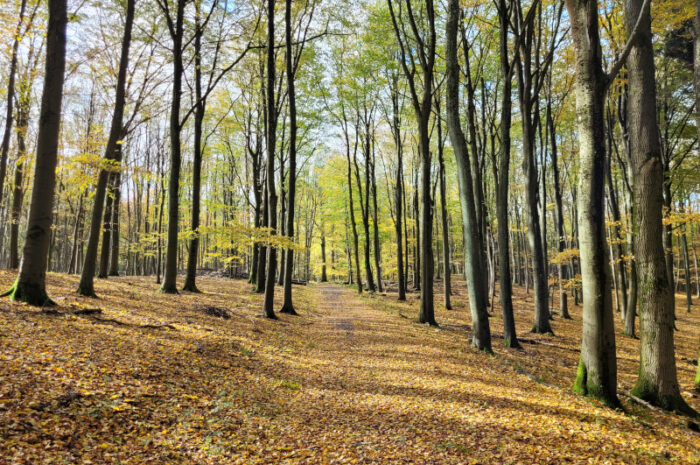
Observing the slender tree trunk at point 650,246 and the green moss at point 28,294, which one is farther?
the green moss at point 28,294

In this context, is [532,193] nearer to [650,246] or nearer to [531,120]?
[531,120]

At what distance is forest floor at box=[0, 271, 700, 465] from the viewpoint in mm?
3559

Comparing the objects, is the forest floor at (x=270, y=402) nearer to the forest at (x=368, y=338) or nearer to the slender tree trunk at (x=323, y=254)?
the forest at (x=368, y=338)

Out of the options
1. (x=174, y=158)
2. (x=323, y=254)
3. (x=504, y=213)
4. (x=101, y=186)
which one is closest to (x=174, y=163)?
(x=174, y=158)

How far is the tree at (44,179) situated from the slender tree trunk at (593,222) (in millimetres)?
9491

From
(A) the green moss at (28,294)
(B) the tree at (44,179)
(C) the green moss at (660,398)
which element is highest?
(B) the tree at (44,179)

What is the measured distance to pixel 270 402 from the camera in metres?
5.21

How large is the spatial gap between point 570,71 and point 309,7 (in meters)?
11.5

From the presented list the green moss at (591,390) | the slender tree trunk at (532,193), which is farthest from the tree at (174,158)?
the green moss at (591,390)

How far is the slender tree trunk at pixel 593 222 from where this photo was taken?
546cm

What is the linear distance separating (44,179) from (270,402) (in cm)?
599

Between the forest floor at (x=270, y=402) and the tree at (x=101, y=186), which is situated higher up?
the tree at (x=101, y=186)

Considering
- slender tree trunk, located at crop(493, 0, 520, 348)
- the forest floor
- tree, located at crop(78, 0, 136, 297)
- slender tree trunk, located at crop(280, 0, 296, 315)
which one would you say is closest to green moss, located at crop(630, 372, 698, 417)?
the forest floor

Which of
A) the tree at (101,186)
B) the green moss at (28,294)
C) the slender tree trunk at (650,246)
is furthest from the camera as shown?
the tree at (101,186)
